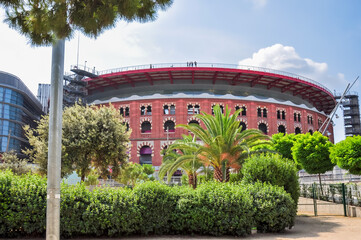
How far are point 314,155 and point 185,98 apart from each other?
2609 centimetres

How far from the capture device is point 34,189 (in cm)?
1184

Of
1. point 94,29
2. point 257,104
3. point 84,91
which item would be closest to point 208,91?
point 257,104

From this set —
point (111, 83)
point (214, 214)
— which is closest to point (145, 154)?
point (111, 83)

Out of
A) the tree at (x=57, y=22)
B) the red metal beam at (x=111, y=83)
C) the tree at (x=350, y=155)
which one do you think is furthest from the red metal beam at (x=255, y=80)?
the tree at (x=57, y=22)

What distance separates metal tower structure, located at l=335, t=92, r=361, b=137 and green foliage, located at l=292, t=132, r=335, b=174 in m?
73.6

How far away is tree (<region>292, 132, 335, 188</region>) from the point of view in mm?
27078

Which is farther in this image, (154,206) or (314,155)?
(314,155)

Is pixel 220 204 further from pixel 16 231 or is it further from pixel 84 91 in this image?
pixel 84 91

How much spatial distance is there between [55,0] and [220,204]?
877cm

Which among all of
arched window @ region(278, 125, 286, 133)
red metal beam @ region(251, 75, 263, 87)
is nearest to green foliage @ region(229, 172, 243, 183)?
red metal beam @ region(251, 75, 263, 87)

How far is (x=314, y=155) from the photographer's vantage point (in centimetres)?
2705

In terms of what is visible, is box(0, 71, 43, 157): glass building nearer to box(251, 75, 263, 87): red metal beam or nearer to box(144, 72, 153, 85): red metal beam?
box(144, 72, 153, 85): red metal beam

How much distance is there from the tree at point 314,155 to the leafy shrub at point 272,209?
14610 millimetres

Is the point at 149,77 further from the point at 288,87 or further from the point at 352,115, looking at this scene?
the point at 352,115
